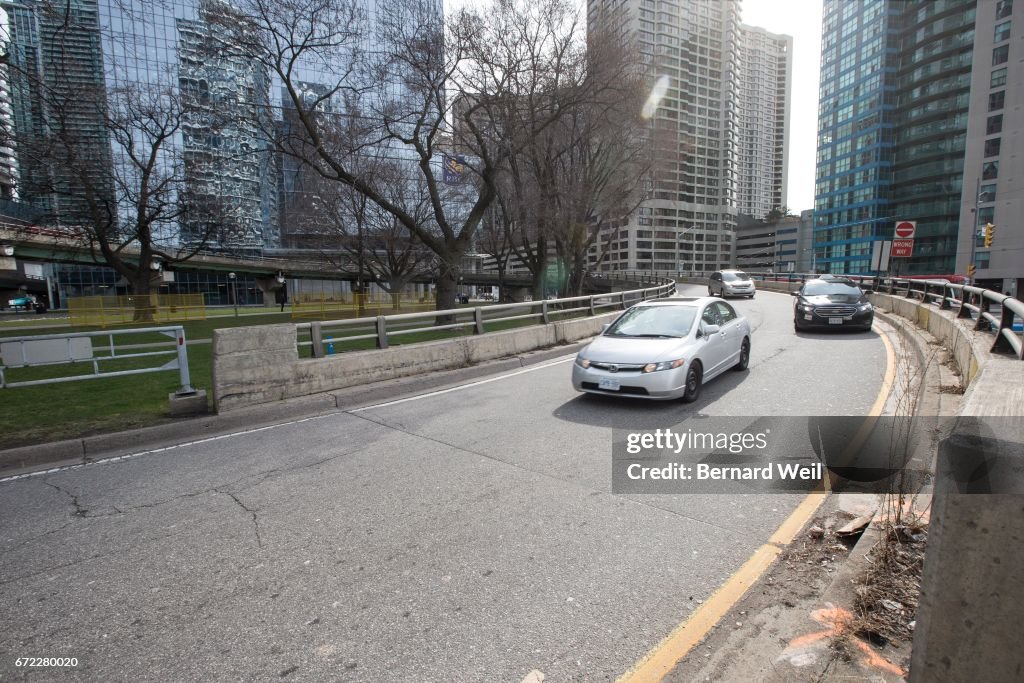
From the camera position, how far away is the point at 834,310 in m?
13.5

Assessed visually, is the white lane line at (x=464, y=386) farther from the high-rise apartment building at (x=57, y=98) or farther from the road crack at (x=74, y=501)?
the high-rise apartment building at (x=57, y=98)

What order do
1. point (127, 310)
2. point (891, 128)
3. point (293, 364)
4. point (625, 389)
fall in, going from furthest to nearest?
point (891, 128) → point (127, 310) → point (293, 364) → point (625, 389)

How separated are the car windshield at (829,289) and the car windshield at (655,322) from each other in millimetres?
8415

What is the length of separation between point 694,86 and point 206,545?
460ft

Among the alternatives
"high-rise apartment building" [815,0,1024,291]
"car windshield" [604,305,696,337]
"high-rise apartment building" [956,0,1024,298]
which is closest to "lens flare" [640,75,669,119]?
"car windshield" [604,305,696,337]

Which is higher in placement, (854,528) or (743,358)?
(743,358)

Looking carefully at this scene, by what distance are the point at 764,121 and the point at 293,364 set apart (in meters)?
216

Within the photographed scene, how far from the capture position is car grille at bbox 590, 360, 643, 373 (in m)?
7.19

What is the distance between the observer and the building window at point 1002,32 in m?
66.7

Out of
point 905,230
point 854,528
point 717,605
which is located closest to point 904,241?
point 905,230

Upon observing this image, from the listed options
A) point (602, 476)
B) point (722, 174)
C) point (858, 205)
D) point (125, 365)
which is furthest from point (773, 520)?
point (722, 174)

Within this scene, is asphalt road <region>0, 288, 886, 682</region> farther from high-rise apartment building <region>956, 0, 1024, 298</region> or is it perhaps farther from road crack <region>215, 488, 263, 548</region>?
high-rise apartment building <region>956, 0, 1024, 298</region>

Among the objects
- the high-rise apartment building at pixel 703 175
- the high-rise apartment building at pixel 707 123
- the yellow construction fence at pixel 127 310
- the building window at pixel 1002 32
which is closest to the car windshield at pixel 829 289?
the yellow construction fence at pixel 127 310

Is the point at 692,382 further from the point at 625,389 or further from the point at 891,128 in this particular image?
the point at 891,128
